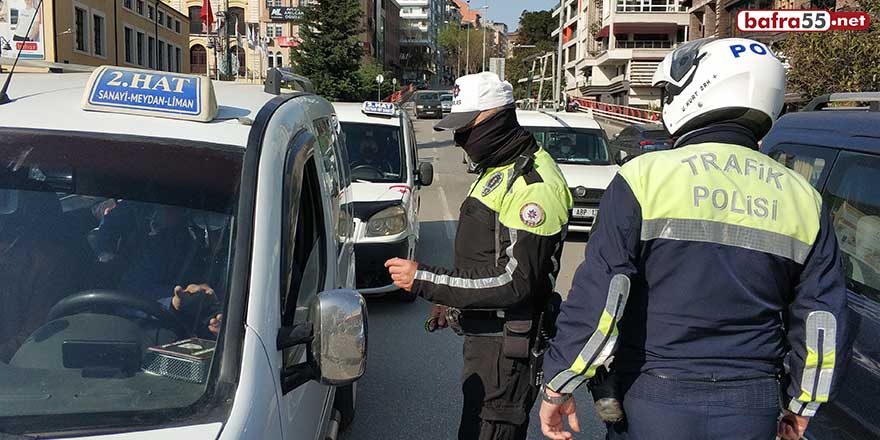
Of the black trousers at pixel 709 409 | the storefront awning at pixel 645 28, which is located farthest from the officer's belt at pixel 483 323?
the storefront awning at pixel 645 28

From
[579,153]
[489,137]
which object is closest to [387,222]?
[489,137]

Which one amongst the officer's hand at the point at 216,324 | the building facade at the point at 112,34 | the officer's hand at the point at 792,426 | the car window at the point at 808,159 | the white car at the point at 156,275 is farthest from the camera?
the building facade at the point at 112,34

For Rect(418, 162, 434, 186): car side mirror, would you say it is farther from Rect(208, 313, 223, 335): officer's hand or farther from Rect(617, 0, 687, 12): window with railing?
Rect(617, 0, 687, 12): window with railing

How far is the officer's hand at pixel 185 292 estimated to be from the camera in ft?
7.30

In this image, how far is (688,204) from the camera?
213cm

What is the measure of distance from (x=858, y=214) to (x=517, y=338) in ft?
5.70

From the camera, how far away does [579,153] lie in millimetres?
12695

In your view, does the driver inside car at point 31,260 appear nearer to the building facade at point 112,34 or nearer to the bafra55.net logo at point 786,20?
the bafra55.net logo at point 786,20

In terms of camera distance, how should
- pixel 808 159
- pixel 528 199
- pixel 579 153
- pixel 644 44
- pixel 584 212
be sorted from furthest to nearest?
pixel 644 44 → pixel 579 153 → pixel 584 212 → pixel 808 159 → pixel 528 199

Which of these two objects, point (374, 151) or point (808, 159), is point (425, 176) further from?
point (808, 159)

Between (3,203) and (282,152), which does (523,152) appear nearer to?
(282,152)

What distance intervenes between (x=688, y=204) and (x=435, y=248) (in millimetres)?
8667

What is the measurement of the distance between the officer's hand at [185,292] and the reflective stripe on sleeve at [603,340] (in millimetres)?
1054

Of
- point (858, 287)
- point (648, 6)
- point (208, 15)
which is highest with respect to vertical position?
point (648, 6)
